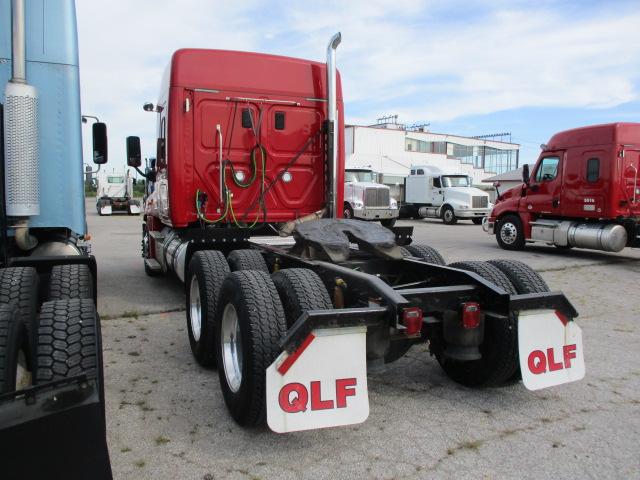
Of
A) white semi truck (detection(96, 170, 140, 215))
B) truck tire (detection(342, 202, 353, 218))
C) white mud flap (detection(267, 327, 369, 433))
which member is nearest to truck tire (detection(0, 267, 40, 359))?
white mud flap (detection(267, 327, 369, 433))

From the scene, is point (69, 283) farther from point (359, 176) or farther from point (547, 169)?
point (359, 176)

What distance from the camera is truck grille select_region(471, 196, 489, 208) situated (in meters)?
24.4

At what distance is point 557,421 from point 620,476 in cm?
65

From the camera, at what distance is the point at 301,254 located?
4.59m

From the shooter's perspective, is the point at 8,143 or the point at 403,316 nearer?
the point at 403,316

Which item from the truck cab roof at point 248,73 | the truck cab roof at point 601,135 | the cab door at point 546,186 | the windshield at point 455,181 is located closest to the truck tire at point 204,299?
the truck cab roof at point 248,73

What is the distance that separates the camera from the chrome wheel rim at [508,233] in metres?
13.4

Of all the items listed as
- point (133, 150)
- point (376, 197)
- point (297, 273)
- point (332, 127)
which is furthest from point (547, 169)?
point (297, 273)

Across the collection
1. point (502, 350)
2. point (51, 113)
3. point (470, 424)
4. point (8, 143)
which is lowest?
point (470, 424)

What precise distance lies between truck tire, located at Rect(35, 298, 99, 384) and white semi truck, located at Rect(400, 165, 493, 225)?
75.5 ft

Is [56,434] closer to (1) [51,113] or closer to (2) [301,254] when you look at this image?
(2) [301,254]

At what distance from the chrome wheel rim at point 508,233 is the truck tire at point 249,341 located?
11196mm

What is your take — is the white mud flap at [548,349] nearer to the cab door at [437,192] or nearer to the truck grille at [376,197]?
the truck grille at [376,197]

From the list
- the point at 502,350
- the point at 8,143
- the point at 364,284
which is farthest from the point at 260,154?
the point at 502,350
